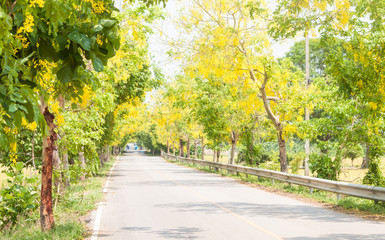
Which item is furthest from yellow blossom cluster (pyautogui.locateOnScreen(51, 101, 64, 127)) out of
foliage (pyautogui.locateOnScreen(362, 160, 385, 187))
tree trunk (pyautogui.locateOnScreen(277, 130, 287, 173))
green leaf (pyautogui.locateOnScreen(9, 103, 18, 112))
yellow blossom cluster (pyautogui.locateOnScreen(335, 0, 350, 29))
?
tree trunk (pyautogui.locateOnScreen(277, 130, 287, 173))

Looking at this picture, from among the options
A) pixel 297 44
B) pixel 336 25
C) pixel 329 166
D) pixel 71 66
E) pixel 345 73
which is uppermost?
pixel 297 44

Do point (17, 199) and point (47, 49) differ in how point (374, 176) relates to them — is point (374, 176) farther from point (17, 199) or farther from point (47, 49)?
point (47, 49)

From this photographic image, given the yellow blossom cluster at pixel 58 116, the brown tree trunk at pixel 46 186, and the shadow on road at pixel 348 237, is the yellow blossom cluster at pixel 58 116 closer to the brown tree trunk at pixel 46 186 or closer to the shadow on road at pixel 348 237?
the brown tree trunk at pixel 46 186

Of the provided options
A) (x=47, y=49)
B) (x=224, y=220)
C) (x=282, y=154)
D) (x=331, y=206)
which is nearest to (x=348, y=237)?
(x=224, y=220)

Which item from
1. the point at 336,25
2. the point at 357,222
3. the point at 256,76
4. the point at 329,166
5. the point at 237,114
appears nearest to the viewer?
the point at 357,222

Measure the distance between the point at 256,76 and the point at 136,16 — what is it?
9.48 m

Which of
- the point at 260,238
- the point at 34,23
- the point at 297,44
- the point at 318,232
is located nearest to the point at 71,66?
the point at 34,23

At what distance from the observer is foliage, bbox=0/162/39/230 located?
10.8 metres

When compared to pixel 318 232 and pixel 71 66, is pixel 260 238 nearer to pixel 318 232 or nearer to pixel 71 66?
pixel 318 232

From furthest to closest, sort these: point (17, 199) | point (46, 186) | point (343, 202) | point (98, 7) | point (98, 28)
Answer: point (343, 202) → point (17, 199) → point (46, 186) → point (98, 7) → point (98, 28)

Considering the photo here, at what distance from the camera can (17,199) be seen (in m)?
11.0

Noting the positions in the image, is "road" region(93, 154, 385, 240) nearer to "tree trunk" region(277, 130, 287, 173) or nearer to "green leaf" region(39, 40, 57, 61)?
"green leaf" region(39, 40, 57, 61)

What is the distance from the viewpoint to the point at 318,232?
9.54 m

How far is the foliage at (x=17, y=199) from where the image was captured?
35.6ft
